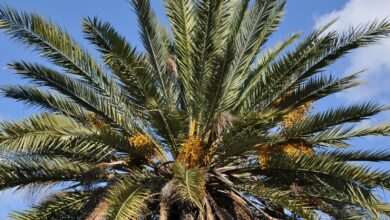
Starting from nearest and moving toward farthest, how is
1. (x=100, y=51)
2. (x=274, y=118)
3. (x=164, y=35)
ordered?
(x=274, y=118) → (x=100, y=51) → (x=164, y=35)

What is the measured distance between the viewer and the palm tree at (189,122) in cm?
967

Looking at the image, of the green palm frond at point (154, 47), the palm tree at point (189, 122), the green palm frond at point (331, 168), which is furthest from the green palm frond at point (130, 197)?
the green palm frond at point (331, 168)

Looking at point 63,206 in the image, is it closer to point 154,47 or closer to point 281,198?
point 154,47

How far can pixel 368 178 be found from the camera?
9031mm

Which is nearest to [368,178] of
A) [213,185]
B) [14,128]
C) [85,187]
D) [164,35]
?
[213,185]

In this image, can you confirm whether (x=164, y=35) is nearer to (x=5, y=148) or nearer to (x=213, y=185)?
(x=213, y=185)

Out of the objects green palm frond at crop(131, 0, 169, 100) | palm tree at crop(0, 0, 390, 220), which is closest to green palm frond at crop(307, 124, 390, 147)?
palm tree at crop(0, 0, 390, 220)

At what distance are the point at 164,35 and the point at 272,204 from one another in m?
4.85

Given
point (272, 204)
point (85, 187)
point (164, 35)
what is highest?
point (164, 35)

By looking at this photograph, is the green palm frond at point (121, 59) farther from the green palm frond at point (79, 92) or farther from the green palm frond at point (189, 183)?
the green palm frond at point (189, 183)

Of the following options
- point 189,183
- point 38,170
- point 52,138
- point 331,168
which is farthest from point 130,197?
point 331,168

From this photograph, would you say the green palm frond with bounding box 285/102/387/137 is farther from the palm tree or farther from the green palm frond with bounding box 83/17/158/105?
the green palm frond with bounding box 83/17/158/105

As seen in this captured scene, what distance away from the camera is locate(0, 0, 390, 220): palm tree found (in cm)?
967

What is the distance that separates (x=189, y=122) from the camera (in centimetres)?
1036
